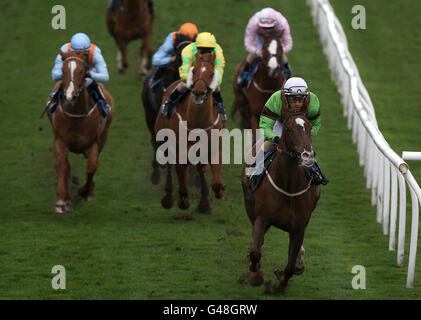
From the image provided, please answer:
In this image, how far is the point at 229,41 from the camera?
2041 centimetres

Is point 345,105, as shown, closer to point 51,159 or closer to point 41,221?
point 51,159

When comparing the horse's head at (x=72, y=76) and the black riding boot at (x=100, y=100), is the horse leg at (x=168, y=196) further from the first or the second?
the horse's head at (x=72, y=76)

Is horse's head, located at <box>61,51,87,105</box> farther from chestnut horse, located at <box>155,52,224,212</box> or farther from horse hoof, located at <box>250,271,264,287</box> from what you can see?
horse hoof, located at <box>250,271,264,287</box>

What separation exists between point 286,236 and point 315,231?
0.36 meters

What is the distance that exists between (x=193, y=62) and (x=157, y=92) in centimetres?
221

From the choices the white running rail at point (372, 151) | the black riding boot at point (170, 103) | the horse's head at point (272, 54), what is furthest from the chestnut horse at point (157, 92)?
the white running rail at point (372, 151)

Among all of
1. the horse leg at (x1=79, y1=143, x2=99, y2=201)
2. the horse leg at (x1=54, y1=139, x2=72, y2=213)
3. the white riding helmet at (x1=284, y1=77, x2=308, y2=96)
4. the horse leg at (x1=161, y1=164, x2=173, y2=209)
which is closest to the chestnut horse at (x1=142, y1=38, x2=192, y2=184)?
the horse leg at (x1=79, y1=143, x2=99, y2=201)

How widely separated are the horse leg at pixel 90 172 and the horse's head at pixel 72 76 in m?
0.84

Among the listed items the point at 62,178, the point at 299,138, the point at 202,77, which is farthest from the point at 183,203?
the point at 299,138

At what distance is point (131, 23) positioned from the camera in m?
18.3

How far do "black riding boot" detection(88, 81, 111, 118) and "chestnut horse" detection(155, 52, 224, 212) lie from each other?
2.44 ft

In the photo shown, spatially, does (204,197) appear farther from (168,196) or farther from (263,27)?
(263,27)

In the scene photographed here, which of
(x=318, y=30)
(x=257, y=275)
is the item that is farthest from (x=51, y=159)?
(x=318, y=30)

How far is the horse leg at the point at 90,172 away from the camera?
13.1 m
